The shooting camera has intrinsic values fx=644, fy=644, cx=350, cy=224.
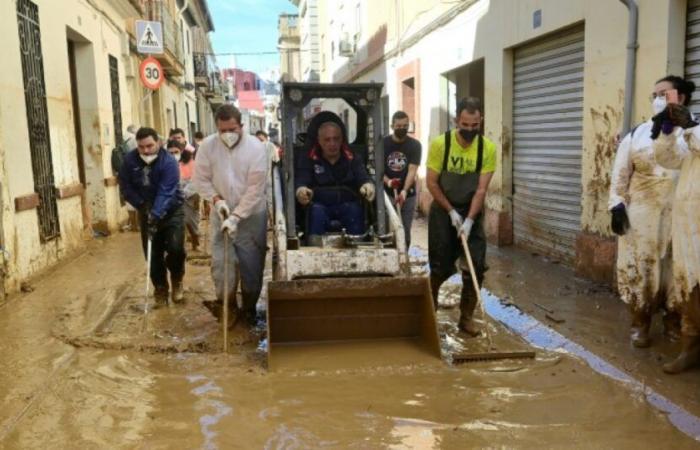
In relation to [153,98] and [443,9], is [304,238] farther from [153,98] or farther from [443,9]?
[153,98]

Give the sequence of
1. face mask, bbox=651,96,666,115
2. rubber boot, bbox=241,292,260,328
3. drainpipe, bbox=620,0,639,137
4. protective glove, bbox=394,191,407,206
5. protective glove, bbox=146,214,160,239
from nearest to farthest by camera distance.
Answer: face mask, bbox=651,96,666,115 → rubber boot, bbox=241,292,260,328 → drainpipe, bbox=620,0,639,137 → protective glove, bbox=146,214,160,239 → protective glove, bbox=394,191,407,206

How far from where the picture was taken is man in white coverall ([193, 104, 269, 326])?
5.42 meters

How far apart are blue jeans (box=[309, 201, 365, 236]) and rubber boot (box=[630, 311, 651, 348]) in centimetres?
234

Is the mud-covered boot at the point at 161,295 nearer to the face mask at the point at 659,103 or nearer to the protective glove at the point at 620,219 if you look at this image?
the protective glove at the point at 620,219

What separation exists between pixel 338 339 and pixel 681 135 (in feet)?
→ 9.08

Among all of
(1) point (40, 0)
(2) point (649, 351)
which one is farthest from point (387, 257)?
(1) point (40, 0)

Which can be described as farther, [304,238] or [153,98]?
[153,98]

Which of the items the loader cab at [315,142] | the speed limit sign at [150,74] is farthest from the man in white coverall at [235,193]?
the speed limit sign at [150,74]

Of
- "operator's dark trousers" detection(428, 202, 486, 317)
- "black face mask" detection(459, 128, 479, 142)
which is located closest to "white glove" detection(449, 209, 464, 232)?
"operator's dark trousers" detection(428, 202, 486, 317)

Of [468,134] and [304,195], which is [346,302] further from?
[468,134]

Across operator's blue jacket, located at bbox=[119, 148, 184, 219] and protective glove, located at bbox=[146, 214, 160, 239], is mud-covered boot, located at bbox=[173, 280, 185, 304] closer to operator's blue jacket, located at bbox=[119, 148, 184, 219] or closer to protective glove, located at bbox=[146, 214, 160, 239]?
protective glove, located at bbox=[146, 214, 160, 239]

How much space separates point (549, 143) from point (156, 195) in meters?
4.88

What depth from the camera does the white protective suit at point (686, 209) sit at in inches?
163

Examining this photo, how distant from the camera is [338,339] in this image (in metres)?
4.82
